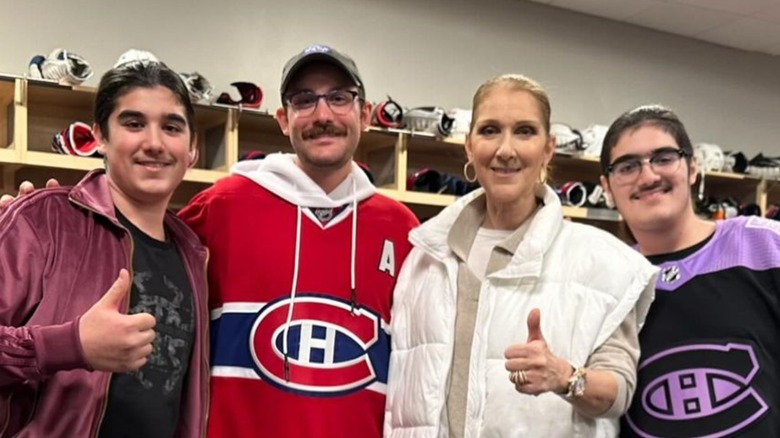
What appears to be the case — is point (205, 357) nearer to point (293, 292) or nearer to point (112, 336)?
point (293, 292)

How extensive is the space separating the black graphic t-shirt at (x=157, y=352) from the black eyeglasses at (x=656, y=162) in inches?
44.3

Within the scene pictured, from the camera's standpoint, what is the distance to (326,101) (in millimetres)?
2162

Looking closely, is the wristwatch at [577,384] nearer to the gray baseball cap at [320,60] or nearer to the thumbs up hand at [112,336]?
the thumbs up hand at [112,336]

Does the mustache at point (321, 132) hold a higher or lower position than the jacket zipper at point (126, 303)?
higher

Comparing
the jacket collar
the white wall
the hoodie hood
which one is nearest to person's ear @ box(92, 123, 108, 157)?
the hoodie hood

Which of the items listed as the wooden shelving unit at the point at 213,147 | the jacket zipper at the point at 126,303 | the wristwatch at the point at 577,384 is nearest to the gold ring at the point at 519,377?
the wristwatch at the point at 577,384

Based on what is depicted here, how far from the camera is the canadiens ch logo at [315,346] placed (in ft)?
6.78

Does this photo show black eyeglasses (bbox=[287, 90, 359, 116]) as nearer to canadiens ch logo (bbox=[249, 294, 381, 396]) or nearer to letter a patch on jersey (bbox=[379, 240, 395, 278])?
letter a patch on jersey (bbox=[379, 240, 395, 278])

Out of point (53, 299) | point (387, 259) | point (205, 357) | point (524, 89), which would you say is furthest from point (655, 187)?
point (53, 299)

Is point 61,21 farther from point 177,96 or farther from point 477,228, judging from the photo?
point 477,228

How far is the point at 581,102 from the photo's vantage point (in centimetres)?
593

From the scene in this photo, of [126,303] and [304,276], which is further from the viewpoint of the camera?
[304,276]

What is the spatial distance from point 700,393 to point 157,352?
1242 millimetres

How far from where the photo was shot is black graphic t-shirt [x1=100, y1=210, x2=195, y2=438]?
1710 millimetres
